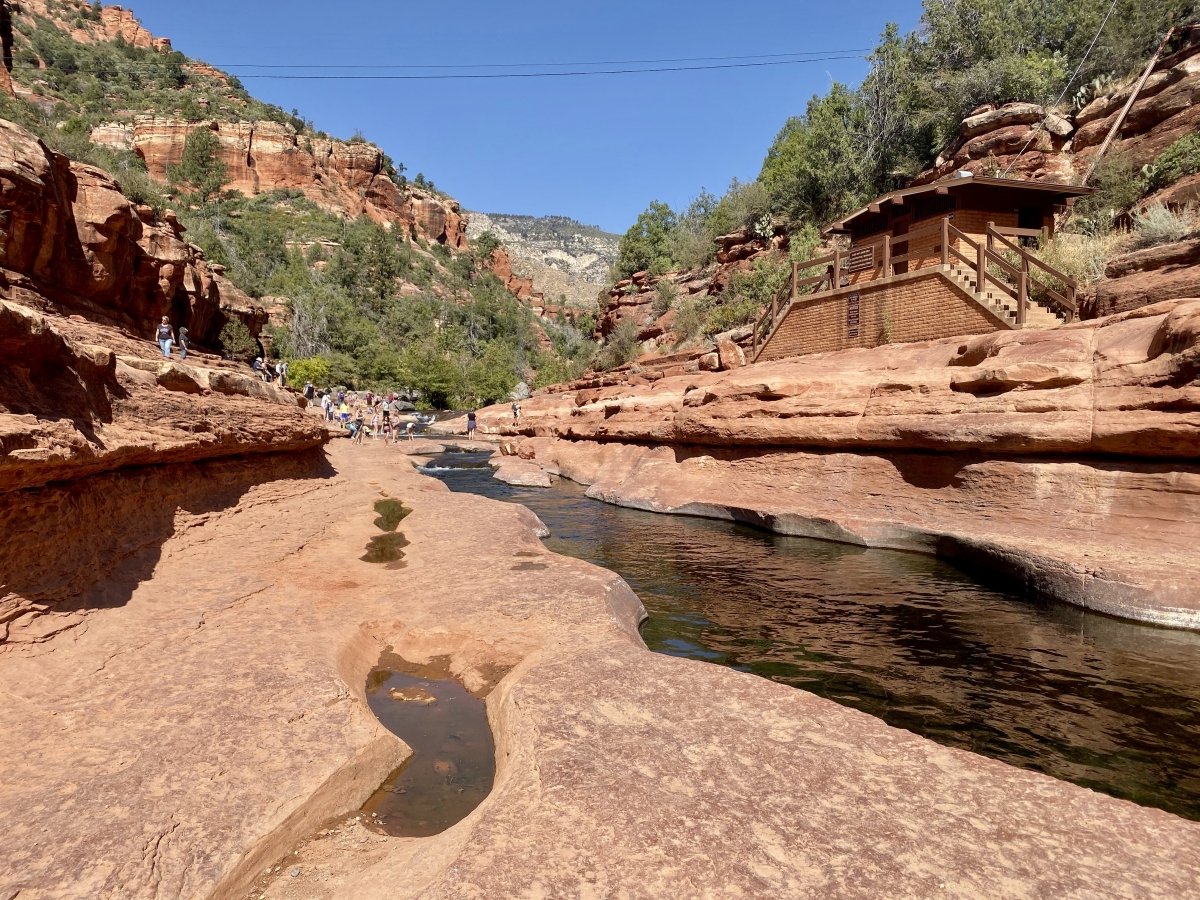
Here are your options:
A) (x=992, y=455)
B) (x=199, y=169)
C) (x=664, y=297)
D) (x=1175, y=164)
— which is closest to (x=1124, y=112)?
(x=1175, y=164)

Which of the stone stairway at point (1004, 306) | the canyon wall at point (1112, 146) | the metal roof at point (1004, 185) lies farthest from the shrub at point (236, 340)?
the stone stairway at point (1004, 306)

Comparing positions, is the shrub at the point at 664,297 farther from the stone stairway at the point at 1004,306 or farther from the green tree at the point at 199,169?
the green tree at the point at 199,169

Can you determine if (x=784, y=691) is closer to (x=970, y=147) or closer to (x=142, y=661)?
(x=142, y=661)

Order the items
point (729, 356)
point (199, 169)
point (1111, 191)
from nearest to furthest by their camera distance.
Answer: point (729, 356) → point (1111, 191) → point (199, 169)

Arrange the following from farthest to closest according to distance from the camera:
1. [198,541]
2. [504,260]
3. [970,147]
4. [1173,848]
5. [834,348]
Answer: [504,260] → [970,147] → [834,348] → [198,541] → [1173,848]

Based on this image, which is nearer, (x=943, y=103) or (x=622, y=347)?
(x=943, y=103)

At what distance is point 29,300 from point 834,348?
65.0ft

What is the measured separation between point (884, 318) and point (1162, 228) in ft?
20.9

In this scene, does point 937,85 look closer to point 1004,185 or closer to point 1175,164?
point 1175,164

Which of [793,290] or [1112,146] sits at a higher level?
[1112,146]

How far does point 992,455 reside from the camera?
10.7 meters

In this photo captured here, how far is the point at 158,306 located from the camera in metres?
22.2

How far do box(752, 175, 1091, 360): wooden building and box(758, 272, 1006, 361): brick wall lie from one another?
3cm

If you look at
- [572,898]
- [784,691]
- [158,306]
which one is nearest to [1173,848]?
[784,691]
